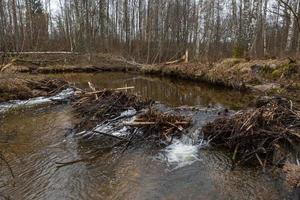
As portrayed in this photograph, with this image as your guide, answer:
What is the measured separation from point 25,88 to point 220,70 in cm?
1131

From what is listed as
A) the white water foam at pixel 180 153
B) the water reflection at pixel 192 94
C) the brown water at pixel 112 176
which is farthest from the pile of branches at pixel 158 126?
the water reflection at pixel 192 94

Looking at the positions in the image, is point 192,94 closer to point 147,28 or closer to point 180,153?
point 180,153

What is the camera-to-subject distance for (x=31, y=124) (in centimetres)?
1093

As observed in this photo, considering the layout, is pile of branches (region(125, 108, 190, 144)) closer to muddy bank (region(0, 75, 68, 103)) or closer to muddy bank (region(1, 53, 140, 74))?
muddy bank (region(0, 75, 68, 103))

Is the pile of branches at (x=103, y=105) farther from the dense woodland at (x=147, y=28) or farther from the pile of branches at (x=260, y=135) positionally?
the dense woodland at (x=147, y=28)

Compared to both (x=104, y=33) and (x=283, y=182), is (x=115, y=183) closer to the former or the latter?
(x=283, y=182)

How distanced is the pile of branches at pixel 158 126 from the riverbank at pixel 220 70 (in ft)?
10.0

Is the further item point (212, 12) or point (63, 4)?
point (63, 4)

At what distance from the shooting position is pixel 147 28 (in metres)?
35.5

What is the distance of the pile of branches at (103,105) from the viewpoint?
35.8 ft

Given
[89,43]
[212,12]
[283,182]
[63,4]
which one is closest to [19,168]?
[283,182]

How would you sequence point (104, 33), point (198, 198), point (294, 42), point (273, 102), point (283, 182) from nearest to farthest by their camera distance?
1. point (198, 198)
2. point (283, 182)
3. point (273, 102)
4. point (294, 42)
5. point (104, 33)

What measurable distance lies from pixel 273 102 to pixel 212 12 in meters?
33.1

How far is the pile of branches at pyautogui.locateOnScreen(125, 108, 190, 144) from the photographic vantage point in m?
9.20
